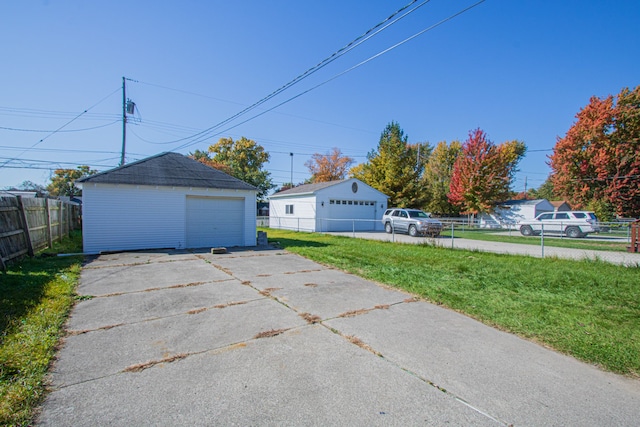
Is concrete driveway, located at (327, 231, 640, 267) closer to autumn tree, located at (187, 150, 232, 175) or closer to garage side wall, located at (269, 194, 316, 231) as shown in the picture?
garage side wall, located at (269, 194, 316, 231)

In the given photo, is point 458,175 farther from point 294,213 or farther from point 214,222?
point 214,222

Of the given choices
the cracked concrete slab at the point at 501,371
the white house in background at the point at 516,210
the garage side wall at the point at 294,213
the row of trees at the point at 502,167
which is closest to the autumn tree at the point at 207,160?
the row of trees at the point at 502,167

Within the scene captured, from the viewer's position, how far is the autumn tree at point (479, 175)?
2878 centimetres

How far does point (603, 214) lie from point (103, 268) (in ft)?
109

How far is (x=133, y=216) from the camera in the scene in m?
11.0

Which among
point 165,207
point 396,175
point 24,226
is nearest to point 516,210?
point 396,175

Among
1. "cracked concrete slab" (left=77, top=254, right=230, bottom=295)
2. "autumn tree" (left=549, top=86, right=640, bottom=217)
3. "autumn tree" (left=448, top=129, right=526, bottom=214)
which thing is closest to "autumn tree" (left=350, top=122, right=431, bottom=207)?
"autumn tree" (left=448, top=129, right=526, bottom=214)

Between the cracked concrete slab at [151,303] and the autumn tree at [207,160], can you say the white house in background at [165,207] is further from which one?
the autumn tree at [207,160]

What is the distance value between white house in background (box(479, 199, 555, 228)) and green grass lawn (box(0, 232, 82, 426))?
33555 millimetres

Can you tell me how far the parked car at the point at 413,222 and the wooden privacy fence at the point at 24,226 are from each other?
14227mm

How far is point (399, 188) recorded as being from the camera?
1141 inches

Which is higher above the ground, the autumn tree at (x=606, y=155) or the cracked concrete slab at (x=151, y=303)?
the autumn tree at (x=606, y=155)

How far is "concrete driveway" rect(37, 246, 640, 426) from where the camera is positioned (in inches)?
91.7

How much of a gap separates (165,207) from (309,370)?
34.2 ft
